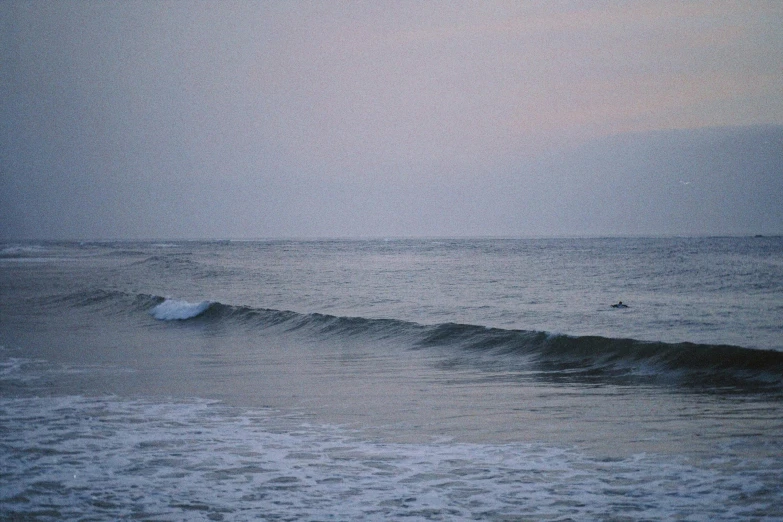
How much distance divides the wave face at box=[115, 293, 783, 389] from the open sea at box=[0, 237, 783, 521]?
51mm

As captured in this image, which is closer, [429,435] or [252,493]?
[252,493]

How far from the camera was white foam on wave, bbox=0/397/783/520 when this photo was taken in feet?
14.7

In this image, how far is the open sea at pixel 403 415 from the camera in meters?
4.70

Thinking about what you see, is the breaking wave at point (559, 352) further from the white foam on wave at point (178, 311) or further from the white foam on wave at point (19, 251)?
the white foam on wave at point (19, 251)

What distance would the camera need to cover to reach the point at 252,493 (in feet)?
16.0

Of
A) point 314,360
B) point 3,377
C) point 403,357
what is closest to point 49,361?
point 3,377

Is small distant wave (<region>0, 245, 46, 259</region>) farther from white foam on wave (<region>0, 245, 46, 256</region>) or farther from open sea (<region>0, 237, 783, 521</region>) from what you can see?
open sea (<region>0, 237, 783, 521</region>)

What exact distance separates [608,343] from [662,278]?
17.0m

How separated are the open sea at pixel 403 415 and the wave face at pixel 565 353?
5 cm

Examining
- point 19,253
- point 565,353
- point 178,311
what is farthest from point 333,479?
point 19,253

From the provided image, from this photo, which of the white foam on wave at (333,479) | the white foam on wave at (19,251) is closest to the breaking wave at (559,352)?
the white foam on wave at (333,479)

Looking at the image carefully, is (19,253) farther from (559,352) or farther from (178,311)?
(559,352)

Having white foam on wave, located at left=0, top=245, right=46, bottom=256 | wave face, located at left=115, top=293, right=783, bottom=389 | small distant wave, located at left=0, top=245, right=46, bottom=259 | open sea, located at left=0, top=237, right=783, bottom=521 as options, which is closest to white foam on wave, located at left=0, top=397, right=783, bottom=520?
open sea, located at left=0, top=237, right=783, bottom=521

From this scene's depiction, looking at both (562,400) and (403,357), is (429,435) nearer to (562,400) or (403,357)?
(562,400)
